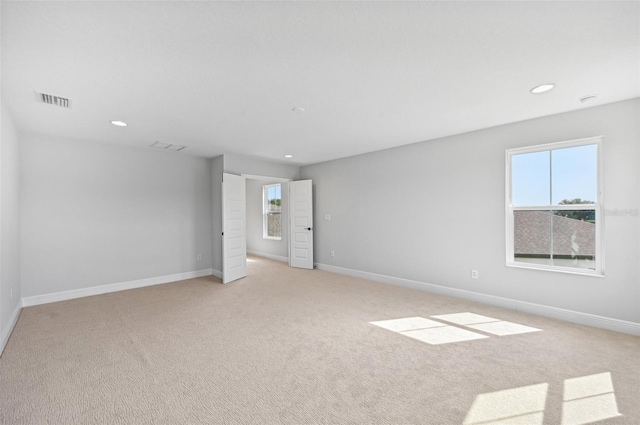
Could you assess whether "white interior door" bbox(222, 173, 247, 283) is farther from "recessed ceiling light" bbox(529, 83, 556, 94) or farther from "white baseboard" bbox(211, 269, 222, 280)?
"recessed ceiling light" bbox(529, 83, 556, 94)

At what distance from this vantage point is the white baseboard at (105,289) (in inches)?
160

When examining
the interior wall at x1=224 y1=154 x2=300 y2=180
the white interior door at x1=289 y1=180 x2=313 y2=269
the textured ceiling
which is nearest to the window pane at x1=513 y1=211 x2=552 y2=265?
the textured ceiling

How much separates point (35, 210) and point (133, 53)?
142 inches

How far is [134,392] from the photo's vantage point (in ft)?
6.81

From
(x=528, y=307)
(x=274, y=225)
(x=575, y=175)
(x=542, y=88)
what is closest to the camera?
(x=542, y=88)

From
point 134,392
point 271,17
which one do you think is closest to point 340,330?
point 134,392

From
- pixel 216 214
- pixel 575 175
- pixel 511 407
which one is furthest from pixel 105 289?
pixel 575 175

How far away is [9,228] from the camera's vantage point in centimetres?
322

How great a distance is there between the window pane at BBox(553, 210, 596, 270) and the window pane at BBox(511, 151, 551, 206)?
281 millimetres

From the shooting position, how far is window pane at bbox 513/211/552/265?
11.8 ft

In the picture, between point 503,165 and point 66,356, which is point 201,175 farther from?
point 503,165

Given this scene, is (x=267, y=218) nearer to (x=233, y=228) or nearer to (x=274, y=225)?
(x=274, y=225)

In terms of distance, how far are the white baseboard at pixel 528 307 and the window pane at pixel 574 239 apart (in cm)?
56

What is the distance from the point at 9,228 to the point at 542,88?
5.83 m
